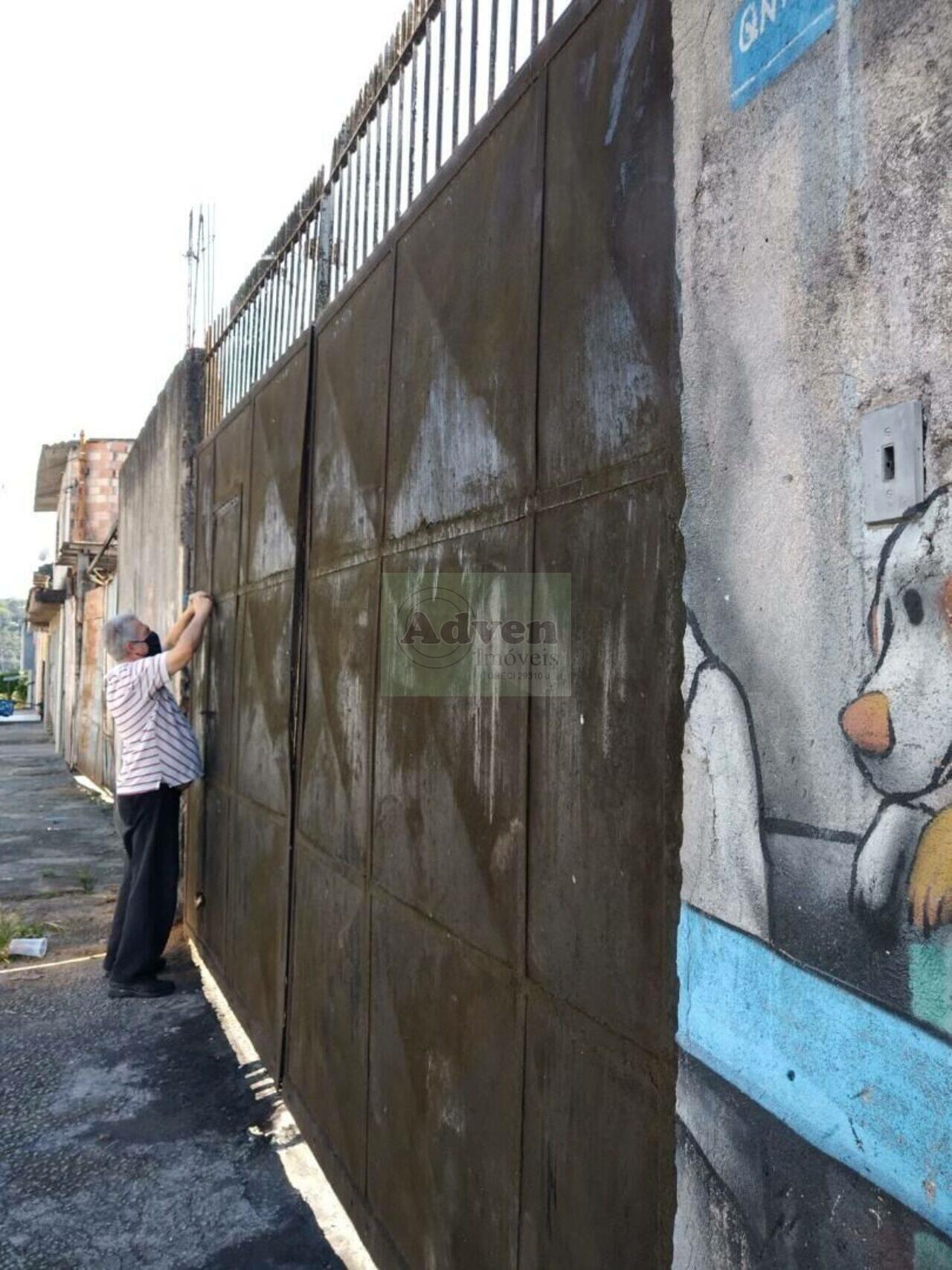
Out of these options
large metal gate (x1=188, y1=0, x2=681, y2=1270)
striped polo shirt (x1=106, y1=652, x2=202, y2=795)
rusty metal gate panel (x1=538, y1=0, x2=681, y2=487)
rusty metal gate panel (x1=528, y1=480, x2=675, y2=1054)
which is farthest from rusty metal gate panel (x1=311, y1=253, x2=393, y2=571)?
striped polo shirt (x1=106, y1=652, x2=202, y2=795)

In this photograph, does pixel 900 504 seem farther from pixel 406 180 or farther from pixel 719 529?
pixel 406 180

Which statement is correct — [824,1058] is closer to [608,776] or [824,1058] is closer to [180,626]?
[608,776]

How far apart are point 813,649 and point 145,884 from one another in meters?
4.66

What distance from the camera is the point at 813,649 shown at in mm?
1258

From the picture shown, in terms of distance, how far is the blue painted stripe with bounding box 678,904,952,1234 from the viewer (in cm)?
108

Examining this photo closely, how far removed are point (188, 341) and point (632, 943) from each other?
18.6 ft

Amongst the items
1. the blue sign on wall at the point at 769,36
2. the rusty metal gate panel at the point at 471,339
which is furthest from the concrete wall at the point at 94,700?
the blue sign on wall at the point at 769,36

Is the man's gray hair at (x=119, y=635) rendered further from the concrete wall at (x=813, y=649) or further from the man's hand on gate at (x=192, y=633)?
the concrete wall at (x=813, y=649)

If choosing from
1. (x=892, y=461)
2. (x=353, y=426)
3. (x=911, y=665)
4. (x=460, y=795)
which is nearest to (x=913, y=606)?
(x=911, y=665)

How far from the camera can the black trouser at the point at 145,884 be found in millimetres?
5125

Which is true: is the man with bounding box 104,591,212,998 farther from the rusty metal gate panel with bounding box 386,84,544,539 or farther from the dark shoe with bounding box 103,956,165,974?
the rusty metal gate panel with bounding box 386,84,544,539

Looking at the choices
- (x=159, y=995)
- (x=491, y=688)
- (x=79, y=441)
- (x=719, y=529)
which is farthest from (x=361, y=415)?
(x=79, y=441)

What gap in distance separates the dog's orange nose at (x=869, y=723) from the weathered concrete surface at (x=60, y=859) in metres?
5.60

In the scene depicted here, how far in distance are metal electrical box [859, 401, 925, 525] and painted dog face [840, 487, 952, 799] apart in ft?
0.09
